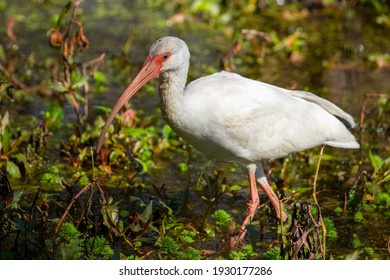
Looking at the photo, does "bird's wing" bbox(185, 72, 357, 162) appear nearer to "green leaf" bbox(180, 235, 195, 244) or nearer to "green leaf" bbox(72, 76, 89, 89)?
"green leaf" bbox(180, 235, 195, 244)

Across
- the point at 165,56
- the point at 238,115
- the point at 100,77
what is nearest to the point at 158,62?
the point at 165,56

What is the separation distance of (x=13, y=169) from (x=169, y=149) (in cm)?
147

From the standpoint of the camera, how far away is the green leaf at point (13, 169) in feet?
20.3

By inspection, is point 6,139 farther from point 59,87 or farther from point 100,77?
point 100,77

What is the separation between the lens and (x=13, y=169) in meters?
6.21

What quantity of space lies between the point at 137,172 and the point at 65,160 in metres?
0.82

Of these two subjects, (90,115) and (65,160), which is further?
(90,115)

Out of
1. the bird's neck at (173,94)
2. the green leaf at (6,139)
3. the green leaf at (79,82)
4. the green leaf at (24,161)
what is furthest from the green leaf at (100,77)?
the bird's neck at (173,94)

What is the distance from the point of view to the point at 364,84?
8914 mm

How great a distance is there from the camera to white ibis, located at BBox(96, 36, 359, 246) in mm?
5238

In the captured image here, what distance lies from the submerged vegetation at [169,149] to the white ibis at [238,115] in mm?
289

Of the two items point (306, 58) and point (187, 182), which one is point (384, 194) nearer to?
point (187, 182)

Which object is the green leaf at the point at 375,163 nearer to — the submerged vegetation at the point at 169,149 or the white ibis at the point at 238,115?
the submerged vegetation at the point at 169,149
